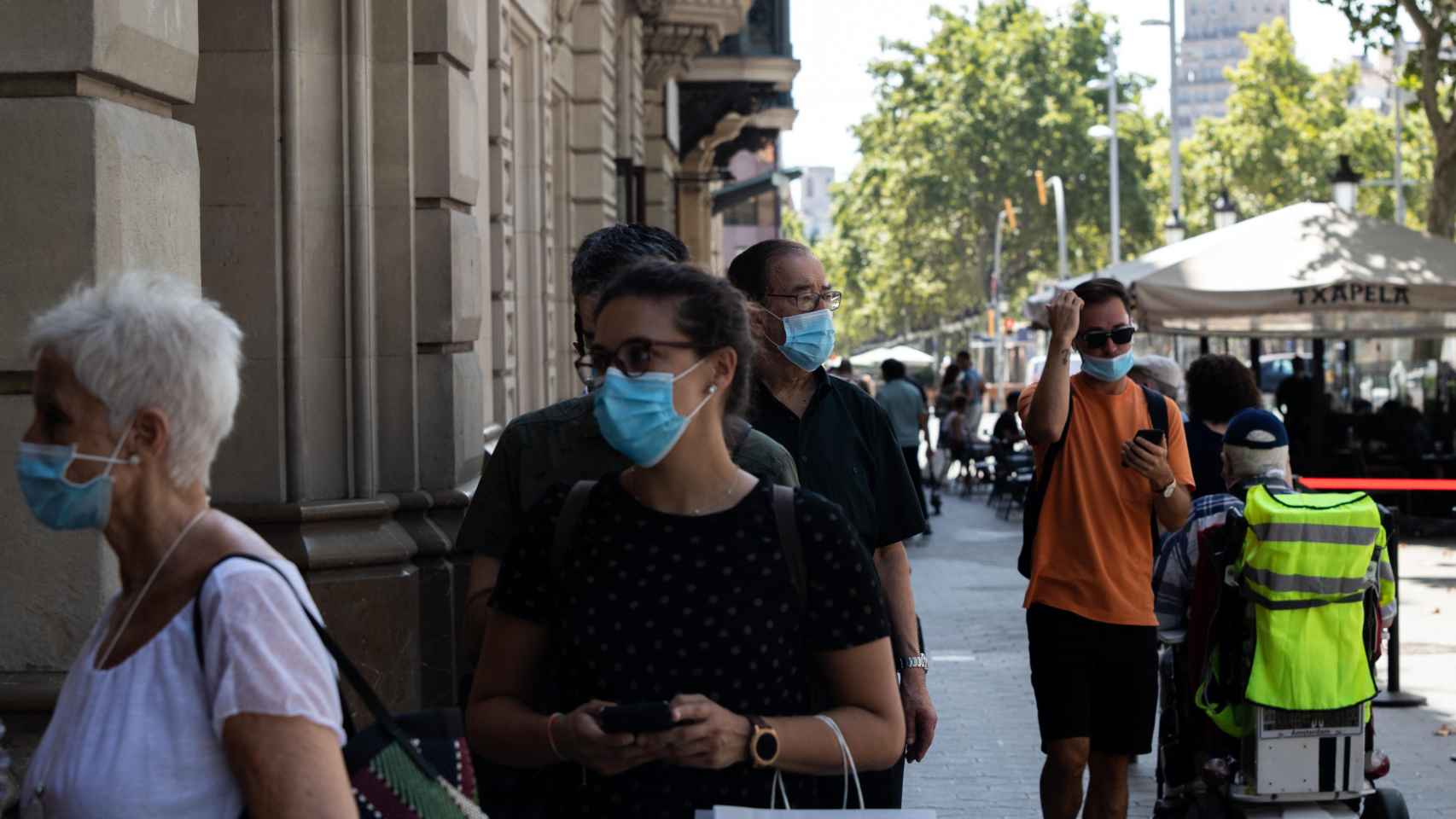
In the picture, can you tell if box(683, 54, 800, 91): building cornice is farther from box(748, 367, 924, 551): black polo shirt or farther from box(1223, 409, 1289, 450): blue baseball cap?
box(748, 367, 924, 551): black polo shirt

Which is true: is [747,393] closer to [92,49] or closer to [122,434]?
[122,434]

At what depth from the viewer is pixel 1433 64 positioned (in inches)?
920

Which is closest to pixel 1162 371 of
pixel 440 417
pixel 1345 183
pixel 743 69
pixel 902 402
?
pixel 440 417

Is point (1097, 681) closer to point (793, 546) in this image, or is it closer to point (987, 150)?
point (793, 546)

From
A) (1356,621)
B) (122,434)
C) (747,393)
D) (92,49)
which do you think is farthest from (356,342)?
(122,434)

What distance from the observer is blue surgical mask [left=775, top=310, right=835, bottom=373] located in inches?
199

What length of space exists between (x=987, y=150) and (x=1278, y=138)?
438 inches

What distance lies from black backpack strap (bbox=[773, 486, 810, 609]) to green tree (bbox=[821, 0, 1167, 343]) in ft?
251

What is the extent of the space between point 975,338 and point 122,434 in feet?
266

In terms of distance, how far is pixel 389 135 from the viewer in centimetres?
795

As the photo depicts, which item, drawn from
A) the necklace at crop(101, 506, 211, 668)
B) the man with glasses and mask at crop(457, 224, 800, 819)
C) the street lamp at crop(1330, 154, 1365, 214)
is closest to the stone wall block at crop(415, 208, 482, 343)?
the man with glasses and mask at crop(457, 224, 800, 819)

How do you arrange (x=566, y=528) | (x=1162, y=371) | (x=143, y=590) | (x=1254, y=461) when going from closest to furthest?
(x=143, y=590) < (x=566, y=528) < (x=1254, y=461) < (x=1162, y=371)

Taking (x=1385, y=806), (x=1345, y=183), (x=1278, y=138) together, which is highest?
(x=1278, y=138)

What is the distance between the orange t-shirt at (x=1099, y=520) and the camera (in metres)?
6.13
